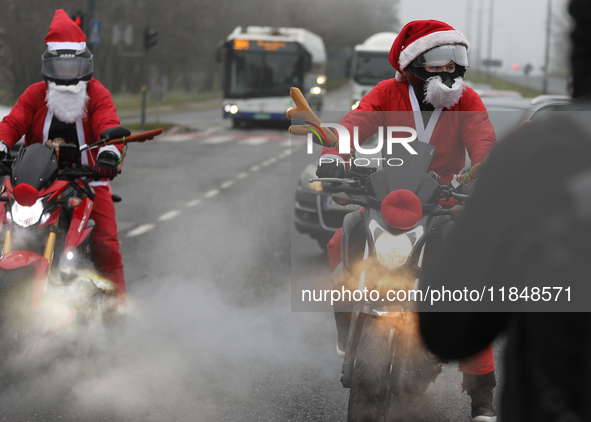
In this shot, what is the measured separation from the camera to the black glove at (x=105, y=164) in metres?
3.97

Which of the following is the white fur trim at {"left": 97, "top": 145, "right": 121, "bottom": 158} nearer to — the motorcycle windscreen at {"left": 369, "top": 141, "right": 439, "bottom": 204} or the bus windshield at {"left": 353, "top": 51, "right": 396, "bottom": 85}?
the motorcycle windscreen at {"left": 369, "top": 141, "right": 439, "bottom": 204}

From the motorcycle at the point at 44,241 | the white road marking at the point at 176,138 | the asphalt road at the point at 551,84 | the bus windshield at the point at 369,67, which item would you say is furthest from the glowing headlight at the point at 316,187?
the asphalt road at the point at 551,84

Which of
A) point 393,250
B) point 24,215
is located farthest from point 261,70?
point 393,250

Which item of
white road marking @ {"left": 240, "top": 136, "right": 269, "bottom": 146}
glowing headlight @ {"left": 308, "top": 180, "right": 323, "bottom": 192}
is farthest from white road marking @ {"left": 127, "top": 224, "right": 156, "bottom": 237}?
white road marking @ {"left": 240, "top": 136, "right": 269, "bottom": 146}

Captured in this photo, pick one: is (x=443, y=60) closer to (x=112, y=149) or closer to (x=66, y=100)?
(x=112, y=149)

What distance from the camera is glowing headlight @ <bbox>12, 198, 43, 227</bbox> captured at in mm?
3826

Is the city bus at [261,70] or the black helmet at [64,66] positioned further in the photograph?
the city bus at [261,70]

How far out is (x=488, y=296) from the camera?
1.42m

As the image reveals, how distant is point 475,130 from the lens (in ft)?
12.0

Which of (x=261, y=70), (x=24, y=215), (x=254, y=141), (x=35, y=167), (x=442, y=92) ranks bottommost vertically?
(x=254, y=141)

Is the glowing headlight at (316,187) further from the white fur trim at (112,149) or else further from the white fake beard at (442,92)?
the white fake beard at (442,92)

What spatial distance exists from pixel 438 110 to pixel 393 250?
33.4 inches

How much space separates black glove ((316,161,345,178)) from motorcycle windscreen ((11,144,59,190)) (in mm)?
1427

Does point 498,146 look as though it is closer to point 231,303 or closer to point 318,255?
point 231,303
